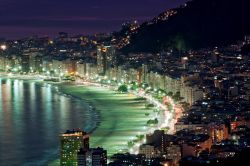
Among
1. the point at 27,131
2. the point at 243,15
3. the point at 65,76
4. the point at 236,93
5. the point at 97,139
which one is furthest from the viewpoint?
the point at 65,76

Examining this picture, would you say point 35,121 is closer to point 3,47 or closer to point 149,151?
point 149,151

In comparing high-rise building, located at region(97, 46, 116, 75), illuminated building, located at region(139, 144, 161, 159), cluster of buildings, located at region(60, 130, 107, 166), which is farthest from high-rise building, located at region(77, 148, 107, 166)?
high-rise building, located at region(97, 46, 116, 75)

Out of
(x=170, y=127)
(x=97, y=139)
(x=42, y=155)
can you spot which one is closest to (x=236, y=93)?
(x=170, y=127)

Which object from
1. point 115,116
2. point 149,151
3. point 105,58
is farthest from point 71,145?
point 105,58

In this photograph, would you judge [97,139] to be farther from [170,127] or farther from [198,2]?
[198,2]

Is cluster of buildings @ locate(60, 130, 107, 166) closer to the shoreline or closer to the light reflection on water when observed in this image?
the shoreline

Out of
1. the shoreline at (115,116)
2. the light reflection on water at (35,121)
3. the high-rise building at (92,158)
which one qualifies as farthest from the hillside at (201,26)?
the high-rise building at (92,158)
